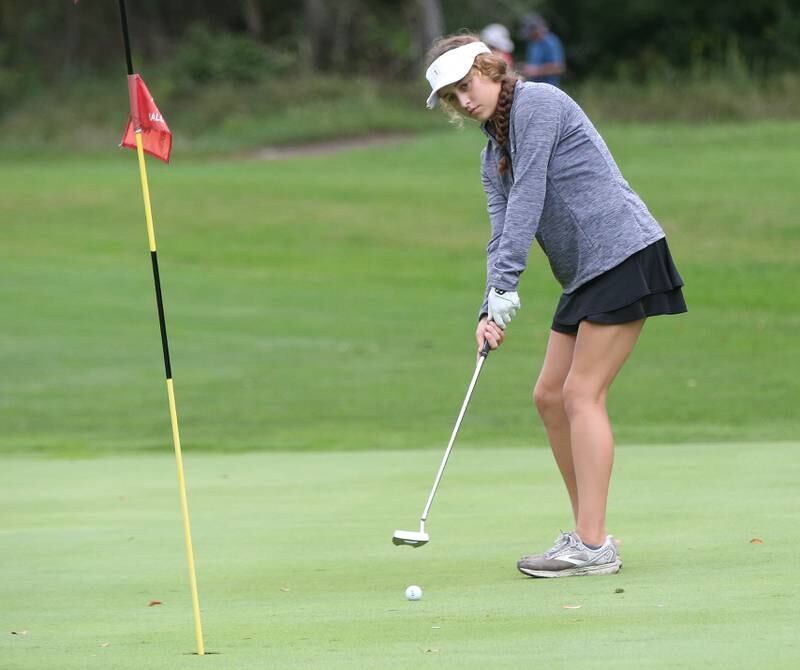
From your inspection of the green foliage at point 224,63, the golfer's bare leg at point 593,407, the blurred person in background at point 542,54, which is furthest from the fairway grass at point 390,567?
the green foliage at point 224,63

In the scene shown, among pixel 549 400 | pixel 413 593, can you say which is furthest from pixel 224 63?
pixel 413 593

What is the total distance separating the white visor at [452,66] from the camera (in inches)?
205

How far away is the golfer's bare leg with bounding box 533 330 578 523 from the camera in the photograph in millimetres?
5557

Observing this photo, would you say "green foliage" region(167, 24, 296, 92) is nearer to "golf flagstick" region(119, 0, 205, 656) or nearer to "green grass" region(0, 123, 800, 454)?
"green grass" region(0, 123, 800, 454)

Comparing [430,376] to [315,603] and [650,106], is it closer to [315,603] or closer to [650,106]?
[315,603]

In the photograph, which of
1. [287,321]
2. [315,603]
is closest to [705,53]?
[287,321]

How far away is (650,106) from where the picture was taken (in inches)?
1344

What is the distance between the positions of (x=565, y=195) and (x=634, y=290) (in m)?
0.38

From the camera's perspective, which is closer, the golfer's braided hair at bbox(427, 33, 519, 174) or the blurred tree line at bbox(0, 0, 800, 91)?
the golfer's braided hair at bbox(427, 33, 519, 174)

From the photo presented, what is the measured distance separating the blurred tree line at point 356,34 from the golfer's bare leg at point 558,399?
1377 inches

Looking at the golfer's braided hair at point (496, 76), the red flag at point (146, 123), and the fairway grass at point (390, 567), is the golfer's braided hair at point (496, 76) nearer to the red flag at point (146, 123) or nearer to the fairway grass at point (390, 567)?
the red flag at point (146, 123)

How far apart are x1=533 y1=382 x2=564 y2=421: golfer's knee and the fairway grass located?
505 mm

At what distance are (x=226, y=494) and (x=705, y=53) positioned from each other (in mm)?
38323

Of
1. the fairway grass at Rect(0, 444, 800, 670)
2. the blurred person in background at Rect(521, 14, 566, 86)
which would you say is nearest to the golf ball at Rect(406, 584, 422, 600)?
the fairway grass at Rect(0, 444, 800, 670)
